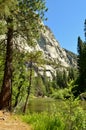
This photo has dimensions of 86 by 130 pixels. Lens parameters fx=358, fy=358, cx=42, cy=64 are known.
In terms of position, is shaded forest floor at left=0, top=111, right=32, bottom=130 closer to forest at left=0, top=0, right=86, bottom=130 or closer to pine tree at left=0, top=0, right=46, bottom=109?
forest at left=0, top=0, right=86, bottom=130

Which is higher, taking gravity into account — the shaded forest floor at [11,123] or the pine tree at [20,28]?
the pine tree at [20,28]

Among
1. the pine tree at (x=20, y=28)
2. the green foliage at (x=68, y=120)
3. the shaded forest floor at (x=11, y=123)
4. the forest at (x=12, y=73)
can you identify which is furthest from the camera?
the pine tree at (x=20, y=28)

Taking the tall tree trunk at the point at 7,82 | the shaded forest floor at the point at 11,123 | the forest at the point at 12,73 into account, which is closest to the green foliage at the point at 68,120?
the forest at the point at 12,73

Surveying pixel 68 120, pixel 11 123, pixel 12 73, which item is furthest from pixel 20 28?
pixel 68 120

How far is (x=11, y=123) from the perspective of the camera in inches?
508

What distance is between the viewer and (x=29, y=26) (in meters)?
17.6

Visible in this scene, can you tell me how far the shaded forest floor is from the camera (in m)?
12.2

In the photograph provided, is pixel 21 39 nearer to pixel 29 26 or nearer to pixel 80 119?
pixel 29 26

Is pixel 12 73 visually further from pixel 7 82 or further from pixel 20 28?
pixel 20 28

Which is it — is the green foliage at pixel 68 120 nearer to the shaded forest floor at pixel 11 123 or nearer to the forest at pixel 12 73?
the forest at pixel 12 73

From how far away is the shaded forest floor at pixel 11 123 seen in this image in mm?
12152

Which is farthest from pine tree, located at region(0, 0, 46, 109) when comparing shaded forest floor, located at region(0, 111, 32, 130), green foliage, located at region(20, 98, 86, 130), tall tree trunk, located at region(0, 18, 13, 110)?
green foliage, located at region(20, 98, 86, 130)

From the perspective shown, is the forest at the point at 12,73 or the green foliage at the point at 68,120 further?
the forest at the point at 12,73

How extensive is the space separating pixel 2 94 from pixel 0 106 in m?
0.59
